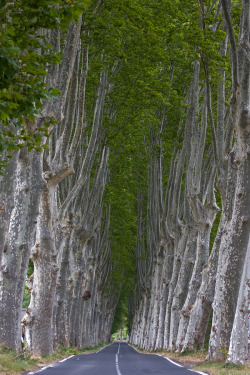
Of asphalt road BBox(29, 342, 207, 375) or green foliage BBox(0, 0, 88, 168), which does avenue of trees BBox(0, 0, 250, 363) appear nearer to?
green foliage BBox(0, 0, 88, 168)

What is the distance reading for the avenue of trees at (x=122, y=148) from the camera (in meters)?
6.88

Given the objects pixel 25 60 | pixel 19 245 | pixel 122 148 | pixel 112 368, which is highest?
pixel 122 148

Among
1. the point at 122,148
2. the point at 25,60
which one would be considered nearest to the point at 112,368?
the point at 25,60

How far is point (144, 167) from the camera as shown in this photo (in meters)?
34.5

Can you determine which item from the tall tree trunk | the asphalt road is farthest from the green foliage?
the tall tree trunk

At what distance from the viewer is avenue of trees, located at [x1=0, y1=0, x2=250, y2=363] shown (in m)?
6.88

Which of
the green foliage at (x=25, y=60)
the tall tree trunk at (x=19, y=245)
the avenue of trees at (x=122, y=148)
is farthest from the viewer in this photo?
the tall tree trunk at (x=19, y=245)

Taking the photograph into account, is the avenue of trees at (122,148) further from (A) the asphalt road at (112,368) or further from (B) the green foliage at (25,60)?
(A) the asphalt road at (112,368)

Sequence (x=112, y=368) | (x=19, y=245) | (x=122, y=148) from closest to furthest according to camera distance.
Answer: (x=19, y=245), (x=112, y=368), (x=122, y=148)

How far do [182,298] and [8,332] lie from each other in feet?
43.0

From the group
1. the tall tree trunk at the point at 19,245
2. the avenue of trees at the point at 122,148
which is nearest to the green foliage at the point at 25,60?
the avenue of trees at the point at 122,148

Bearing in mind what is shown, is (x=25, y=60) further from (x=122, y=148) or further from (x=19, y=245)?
(x=122, y=148)

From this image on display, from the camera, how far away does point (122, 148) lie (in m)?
30.0

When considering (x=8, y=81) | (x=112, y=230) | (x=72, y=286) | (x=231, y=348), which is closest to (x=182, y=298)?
(x=72, y=286)
